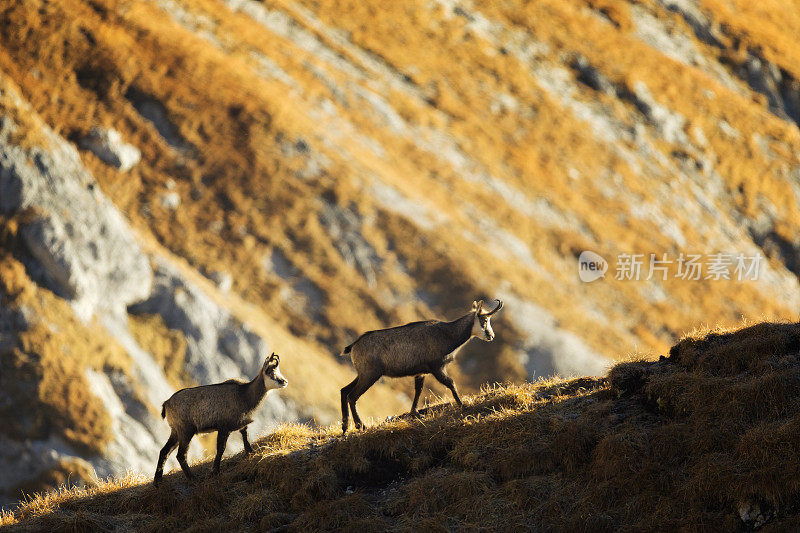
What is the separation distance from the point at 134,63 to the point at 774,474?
47769 millimetres

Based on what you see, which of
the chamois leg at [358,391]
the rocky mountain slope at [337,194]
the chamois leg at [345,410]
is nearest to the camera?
the chamois leg at [345,410]

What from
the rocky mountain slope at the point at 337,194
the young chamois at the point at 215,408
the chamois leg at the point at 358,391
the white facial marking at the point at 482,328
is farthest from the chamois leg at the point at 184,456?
the rocky mountain slope at the point at 337,194

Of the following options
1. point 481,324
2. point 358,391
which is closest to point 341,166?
point 481,324

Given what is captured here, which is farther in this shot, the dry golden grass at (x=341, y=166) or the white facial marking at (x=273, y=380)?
the dry golden grass at (x=341, y=166)

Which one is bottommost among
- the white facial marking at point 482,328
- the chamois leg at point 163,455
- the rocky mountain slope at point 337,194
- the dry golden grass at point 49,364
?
the dry golden grass at point 49,364

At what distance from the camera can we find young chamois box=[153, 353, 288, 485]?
13.2 meters

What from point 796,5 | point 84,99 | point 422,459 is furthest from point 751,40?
point 422,459

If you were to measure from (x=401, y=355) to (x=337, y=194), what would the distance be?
108ft

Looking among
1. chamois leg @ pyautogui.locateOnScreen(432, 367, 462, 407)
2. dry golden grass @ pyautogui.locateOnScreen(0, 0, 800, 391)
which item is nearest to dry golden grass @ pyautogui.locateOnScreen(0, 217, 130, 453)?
dry golden grass @ pyautogui.locateOnScreen(0, 0, 800, 391)

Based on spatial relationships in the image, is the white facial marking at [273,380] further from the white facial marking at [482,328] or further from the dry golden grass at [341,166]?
the dry golden grass at [341,166]

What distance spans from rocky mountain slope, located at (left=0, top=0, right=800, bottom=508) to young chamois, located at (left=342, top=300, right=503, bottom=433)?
21182 millimetres

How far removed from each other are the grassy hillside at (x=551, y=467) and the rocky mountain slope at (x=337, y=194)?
21668mm

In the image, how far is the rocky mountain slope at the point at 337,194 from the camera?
35.5 metres

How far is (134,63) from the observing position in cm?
4709
